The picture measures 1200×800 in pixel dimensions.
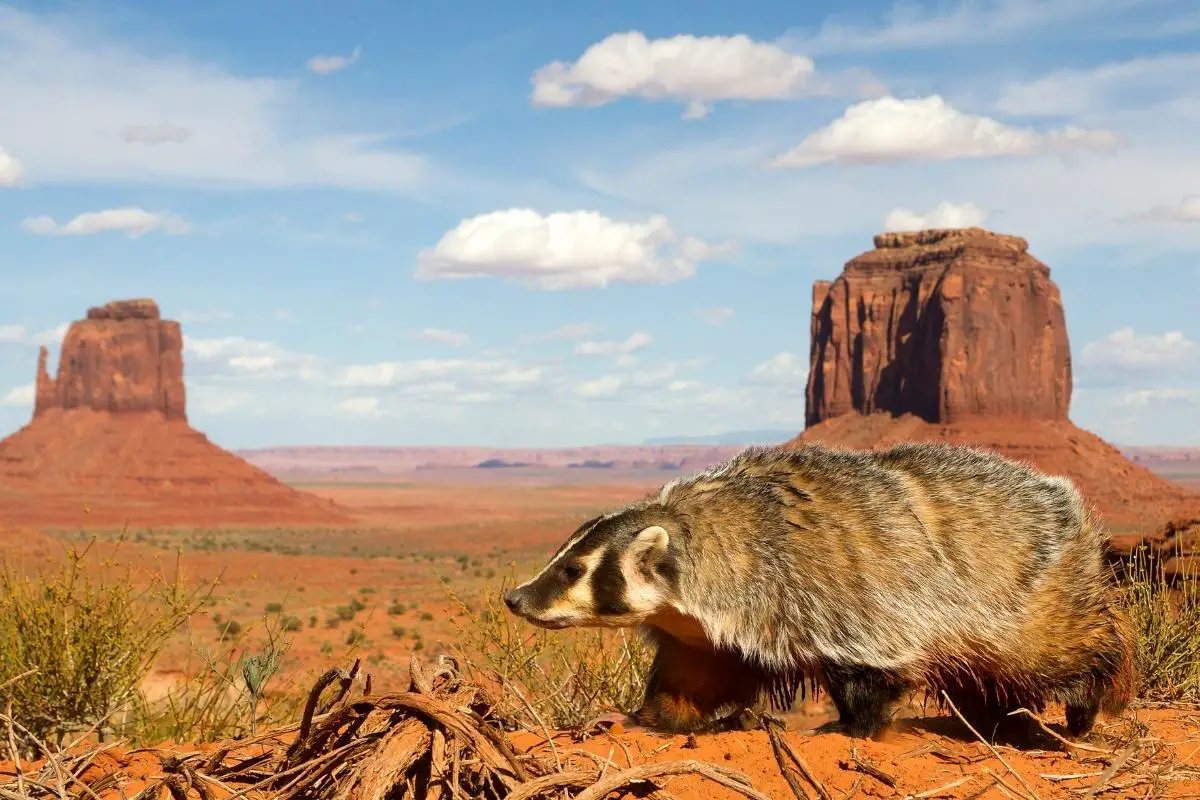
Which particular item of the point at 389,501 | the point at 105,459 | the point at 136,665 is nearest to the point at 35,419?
the point at 105,459

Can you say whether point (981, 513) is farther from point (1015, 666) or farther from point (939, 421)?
point (939, 421)

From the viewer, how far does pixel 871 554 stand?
239 inches

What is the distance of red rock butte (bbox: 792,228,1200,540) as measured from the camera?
359 feet

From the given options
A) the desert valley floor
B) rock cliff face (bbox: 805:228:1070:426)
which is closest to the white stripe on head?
the desert valley floor

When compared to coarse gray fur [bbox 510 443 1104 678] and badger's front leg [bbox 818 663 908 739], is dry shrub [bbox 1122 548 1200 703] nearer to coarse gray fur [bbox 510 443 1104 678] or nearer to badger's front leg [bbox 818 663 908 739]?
coarse gray fur [bbox 510 443 1104 678]

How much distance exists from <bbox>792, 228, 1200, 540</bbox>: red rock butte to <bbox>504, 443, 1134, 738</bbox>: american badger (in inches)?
4003

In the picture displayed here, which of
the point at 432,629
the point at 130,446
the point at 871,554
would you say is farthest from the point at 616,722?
the point at 130,446

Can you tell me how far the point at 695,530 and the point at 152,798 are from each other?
3302 millimetres

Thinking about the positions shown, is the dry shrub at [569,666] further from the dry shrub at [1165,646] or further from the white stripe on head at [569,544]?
the dry shrub at [1165,646]

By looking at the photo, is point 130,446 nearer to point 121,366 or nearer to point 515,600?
point 121,366

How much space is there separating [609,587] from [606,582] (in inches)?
1.2

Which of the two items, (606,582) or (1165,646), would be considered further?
(1165,646)

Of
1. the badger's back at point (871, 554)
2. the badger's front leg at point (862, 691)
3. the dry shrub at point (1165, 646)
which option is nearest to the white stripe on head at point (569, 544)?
the badger's back at point (871, 554)

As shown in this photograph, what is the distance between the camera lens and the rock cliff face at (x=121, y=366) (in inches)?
5723
